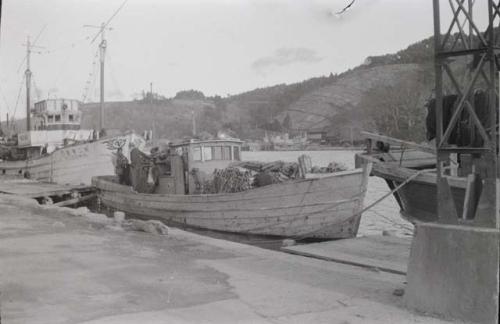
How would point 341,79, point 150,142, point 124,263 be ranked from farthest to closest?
point 341,79 < point 150,142 < point 124,263

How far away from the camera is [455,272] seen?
16.4ft

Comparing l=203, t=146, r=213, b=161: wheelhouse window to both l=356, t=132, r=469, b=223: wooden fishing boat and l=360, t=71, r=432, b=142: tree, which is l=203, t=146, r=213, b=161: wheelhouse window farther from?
l=360, t=71, r=432, b=142: tree

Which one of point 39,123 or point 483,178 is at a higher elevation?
point 39,123

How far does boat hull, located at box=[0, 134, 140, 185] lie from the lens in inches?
1151

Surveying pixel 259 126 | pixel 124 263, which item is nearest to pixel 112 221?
pixel 124 263

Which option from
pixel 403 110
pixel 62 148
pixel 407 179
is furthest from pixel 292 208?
pixel 403 110

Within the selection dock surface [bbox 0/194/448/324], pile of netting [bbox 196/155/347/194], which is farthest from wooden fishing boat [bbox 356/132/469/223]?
dock surface [bbox 0/194/448/324]

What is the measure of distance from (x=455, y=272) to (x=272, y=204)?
992 centimetres

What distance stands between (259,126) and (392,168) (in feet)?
311

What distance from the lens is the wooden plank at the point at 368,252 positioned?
820 centimetres

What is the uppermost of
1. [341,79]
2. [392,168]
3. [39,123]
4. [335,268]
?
[341,79]

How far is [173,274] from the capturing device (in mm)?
6746

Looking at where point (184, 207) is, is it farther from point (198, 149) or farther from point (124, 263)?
point (124, 263)

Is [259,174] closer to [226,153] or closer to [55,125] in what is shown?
[226,153]
